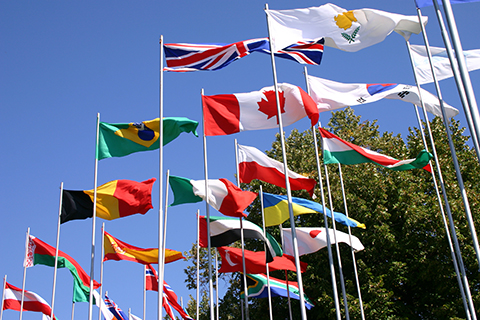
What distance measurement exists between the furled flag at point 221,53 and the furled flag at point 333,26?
1.33ft

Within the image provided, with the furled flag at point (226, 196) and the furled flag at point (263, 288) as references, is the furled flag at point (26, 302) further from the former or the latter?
the furled flag at point (226, 196)

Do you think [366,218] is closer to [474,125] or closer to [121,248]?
[121,248]

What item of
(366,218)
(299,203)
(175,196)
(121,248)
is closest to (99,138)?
(175,196)

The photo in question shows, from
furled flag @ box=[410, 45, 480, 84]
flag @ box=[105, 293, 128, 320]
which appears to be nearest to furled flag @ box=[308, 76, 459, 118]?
furled flag @ box=[410, 45, 480, 84]

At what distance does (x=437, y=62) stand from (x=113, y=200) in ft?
40.2

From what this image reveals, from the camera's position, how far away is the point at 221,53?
15.4m

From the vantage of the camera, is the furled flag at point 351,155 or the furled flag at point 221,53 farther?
the furled flag at point 351,155

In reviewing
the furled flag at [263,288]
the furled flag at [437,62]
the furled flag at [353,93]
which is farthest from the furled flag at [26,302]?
the furled flag at [437,62]

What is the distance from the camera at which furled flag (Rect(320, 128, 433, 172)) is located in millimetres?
16141

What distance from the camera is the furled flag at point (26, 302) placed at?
22109 mm

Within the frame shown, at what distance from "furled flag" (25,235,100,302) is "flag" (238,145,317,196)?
6.98 meters

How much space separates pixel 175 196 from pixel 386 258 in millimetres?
12891

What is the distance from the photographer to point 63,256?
19.3 metres

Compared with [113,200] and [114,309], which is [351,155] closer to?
[113,200]
